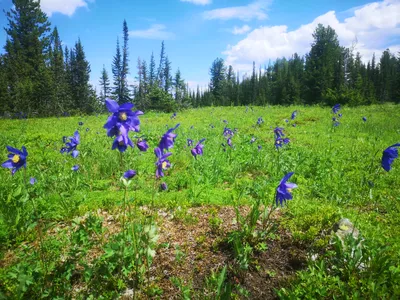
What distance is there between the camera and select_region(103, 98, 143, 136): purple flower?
1.79 m

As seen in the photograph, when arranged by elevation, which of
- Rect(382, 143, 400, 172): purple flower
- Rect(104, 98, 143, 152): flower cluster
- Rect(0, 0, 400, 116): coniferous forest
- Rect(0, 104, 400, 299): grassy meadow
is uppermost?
Rect(0, 0, 400, 116): coniferous forest

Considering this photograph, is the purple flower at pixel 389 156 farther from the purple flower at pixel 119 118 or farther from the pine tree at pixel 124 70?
the pine tree at pixel 124 70

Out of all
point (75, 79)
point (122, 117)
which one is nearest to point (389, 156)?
point (122, 117)

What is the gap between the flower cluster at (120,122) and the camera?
178 cm

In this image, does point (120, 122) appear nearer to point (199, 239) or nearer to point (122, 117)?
point (122, 117)

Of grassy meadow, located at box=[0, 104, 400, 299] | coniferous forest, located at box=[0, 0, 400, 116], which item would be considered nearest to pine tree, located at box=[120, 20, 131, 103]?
coniferous forest, located at box=[0, 0, 400, 116]

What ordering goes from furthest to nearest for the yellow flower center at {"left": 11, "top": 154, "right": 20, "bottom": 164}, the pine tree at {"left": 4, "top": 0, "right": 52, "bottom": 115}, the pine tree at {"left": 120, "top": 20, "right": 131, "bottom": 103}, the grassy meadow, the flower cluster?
the pine tree at {"left": 120, "top": 20, "right": 131, "bottom": 103} → the pine tree at {"left": 4, "top": 0, "right": 52, "bottom": 115} → the yellow flower center at {"left": 11, "top": 154, "right": 20, "bottom": 164} → the grassy meadow → the flower cluster

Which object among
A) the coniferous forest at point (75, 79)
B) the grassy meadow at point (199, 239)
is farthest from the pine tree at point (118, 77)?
the grassy meadow at point (199, 239)

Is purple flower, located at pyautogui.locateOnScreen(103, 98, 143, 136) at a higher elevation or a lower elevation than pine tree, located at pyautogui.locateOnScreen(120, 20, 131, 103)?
lower

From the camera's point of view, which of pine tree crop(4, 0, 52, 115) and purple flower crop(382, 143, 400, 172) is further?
pine tree crop(4, 0, 52, 115)

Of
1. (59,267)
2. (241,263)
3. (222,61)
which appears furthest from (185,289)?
(222,61)

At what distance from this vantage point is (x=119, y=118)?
1.83 m

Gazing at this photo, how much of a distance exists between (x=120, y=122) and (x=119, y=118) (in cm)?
4

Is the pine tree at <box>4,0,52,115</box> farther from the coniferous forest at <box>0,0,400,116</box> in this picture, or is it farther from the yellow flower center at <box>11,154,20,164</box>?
the yellow flower center at <box>11,154,20,164</box>
